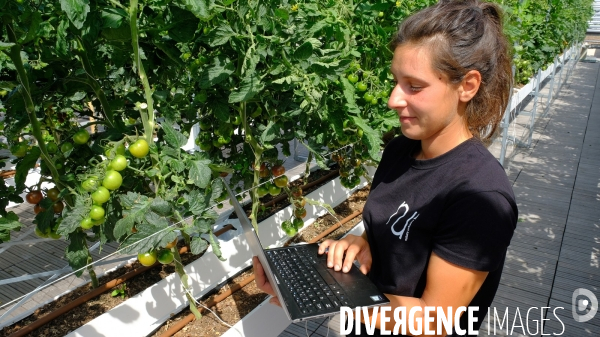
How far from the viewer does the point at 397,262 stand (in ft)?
3.54

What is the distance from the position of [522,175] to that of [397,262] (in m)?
3.73

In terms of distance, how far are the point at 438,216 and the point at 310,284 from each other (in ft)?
1.25

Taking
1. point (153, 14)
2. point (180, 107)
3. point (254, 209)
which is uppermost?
point (153, 14)

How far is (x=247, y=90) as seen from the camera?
1.37m

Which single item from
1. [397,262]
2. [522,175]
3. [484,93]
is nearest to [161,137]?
[397,262]

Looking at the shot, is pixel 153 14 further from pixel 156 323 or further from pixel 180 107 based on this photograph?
pixel 156 323

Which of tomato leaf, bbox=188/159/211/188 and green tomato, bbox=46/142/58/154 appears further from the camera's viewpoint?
green tomato, bbox=46/142/58/154

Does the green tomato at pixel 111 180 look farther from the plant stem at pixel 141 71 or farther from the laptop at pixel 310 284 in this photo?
the laptop at pixel 310 284

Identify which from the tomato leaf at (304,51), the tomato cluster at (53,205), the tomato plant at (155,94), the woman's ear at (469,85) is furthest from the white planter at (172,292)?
the woman's ear at (469,85)

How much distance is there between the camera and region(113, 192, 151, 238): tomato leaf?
1188mm

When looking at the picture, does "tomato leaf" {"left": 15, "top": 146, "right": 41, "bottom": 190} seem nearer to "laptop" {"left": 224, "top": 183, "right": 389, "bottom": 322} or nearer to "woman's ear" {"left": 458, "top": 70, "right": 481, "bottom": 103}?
"laptop" {"left": 224, "top": 183, "right": 389, "bottom": 322}

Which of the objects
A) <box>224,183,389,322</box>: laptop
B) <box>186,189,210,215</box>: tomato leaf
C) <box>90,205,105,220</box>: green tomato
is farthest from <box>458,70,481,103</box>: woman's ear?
<box>90,205,105,220</box>: green tomato

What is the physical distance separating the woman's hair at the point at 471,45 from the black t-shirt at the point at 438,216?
3.7 inches

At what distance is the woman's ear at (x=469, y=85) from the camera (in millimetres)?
954
